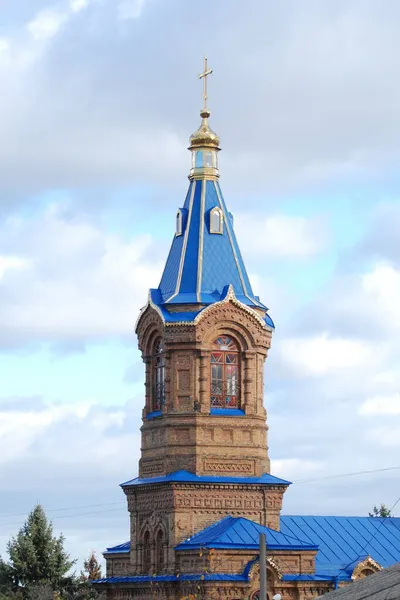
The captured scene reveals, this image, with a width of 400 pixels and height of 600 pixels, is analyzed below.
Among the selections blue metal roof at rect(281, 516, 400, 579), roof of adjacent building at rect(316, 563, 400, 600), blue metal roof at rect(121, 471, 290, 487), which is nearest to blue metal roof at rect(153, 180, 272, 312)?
blue metal roof at rect(121, 471, 290, 487)

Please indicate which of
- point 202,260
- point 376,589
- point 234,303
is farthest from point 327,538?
point 376,589

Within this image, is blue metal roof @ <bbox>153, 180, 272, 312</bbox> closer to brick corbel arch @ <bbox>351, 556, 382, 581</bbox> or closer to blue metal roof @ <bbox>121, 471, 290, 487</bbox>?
blue metal roof @ <bbox>121, 471, 290, 487</bbox>

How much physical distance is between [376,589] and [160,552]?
19975 mm

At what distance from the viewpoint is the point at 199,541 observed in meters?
44.4

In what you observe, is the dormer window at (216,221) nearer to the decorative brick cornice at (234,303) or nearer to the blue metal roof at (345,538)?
the decorative brick cornice at (234,303)

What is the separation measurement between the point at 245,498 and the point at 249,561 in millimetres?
3010

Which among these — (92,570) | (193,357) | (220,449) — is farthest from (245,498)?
(92,570)

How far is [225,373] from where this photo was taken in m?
46.8

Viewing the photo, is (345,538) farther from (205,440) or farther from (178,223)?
(178,223)

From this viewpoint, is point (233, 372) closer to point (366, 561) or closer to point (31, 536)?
point (366, 561)

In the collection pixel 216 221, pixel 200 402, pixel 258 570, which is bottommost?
pixel 258 570

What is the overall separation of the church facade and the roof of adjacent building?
48.2ft

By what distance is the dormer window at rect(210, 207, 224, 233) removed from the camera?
48031 millimetres

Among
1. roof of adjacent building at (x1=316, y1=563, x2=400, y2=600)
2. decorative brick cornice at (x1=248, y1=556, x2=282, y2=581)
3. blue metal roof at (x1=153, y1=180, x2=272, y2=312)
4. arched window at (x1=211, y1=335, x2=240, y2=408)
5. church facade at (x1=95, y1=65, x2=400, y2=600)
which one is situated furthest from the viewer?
blue metal roof at (x1=153, y1=180, x2=272, y2=312)
